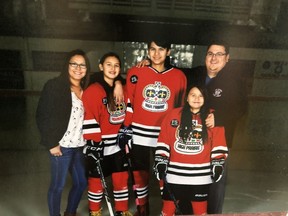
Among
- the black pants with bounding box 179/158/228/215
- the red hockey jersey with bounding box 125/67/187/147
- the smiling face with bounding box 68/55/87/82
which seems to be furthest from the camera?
the black pants with bounding box 179/158/228/215

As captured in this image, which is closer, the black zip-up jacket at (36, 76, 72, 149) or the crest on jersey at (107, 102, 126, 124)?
the black zip-up jacket at (36, 76, 72, 149)

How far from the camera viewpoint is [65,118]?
2182 millimetres

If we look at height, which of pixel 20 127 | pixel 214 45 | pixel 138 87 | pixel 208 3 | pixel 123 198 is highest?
pixel 208 3

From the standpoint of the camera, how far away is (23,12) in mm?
2107

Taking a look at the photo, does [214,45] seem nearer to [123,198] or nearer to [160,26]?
[160,26]

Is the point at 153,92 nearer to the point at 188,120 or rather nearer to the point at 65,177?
the point at 188,120

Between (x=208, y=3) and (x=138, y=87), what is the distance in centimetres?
81

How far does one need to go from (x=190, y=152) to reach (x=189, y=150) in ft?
0.06

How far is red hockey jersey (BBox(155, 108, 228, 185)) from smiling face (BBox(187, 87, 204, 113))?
7 centimetres

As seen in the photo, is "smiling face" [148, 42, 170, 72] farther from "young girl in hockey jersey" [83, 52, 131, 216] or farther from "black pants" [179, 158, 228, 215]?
"black pants" [179, 158, 228, 215]

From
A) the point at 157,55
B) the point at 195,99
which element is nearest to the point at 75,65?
the point at 157,55

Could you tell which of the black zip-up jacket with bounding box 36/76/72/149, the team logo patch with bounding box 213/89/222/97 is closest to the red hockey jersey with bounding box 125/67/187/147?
the team logo patch with bounding box 213/89/222/97

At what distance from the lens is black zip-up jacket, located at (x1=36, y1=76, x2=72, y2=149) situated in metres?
2.13

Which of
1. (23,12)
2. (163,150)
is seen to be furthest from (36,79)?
(163,150)
